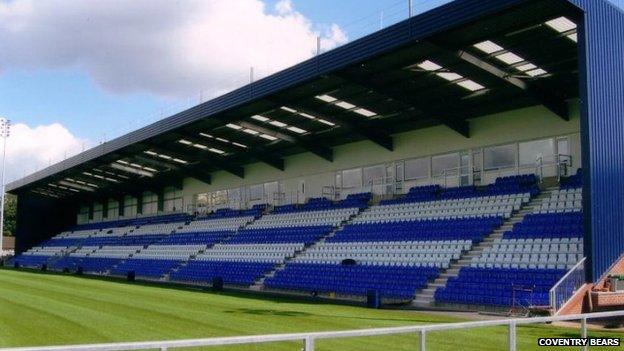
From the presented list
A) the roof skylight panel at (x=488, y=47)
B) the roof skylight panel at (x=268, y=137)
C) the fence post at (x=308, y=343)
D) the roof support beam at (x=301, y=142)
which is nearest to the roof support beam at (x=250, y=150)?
the roof skylight panel at (x=268, y=137)

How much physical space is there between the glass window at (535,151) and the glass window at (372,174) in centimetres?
810

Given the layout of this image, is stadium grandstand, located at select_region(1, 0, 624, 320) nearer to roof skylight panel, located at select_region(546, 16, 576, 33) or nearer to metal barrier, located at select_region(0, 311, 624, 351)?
roof skylight panel, located at select_region(546, 16, 576, 33)

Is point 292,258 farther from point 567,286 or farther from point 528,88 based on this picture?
point 567,286

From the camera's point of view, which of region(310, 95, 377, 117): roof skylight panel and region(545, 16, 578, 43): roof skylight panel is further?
region(310, 95, 377, 117): roof skylight panel

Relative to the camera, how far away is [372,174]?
32406mm

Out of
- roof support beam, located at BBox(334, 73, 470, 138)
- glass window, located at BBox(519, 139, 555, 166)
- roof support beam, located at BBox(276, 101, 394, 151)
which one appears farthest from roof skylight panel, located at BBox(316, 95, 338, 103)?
glass window, located at BBox(519, 139, 555, 166)

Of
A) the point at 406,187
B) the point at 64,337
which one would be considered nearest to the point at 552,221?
the point at 406,187

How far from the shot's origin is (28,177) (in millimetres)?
55531

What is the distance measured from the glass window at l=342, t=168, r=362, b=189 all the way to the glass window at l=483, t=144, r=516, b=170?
808 cm

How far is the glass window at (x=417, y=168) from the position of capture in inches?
1153

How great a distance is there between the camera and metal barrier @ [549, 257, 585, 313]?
16125mm

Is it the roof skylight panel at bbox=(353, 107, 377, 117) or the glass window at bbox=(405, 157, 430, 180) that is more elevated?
the roof skylight panel at bbox=(353, 107, 377, 117)

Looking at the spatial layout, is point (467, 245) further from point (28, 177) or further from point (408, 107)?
point (28, 177)

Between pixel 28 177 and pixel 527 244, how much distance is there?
48.1 m
